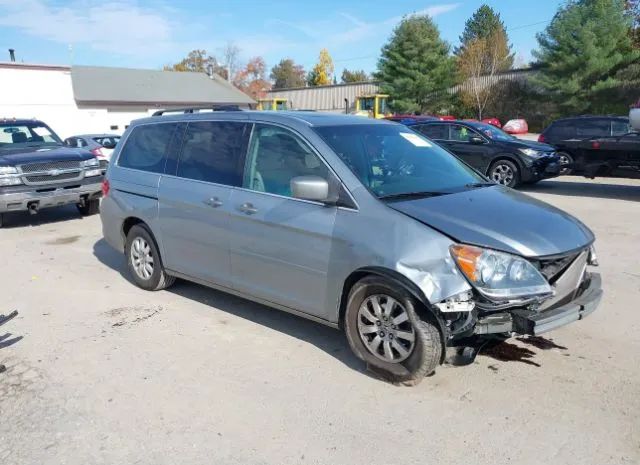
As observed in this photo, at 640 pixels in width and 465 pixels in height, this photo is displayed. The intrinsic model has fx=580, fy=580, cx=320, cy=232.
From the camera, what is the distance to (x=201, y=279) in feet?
17.6

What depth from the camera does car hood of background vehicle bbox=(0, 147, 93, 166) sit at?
9750mm

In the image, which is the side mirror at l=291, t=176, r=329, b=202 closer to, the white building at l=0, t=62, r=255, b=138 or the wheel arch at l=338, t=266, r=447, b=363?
the wheel arch at l=338, t=266, r=447, b=363

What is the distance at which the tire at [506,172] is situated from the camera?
43.9 feet

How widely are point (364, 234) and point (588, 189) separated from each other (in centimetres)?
1150

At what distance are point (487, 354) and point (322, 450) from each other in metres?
1.72

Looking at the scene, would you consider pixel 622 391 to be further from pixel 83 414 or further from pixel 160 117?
pixel 160 117

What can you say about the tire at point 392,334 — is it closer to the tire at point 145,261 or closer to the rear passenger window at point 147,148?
the tire at point 145,261

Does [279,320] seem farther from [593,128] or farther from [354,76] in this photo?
[354,76]

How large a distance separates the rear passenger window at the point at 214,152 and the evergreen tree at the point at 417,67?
138ft

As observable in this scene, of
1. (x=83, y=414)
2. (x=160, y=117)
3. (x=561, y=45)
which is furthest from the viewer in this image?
(x=561, y=45)

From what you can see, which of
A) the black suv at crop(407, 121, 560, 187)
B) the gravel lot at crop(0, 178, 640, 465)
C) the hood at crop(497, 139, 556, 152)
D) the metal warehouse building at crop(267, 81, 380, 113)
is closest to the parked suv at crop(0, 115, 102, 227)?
the gravel lot at crop(0, 178, 640, 465)

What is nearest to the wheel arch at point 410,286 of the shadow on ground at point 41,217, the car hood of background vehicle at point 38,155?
the car hood of background vehicle at point 38,155

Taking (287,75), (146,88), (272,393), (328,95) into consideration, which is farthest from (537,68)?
(287,75)

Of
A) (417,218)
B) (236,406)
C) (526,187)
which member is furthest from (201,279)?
(526,187)
